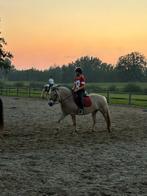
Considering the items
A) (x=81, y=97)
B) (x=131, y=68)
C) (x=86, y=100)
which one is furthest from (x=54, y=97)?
(x=131, y=68)

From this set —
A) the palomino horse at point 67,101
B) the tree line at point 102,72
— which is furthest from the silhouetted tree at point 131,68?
the palomino horse at point 67,101

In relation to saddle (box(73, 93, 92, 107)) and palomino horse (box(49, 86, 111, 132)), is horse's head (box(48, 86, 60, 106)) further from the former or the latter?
saddle (box(73, 93, 92, 107))

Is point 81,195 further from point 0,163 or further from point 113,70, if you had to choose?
point 113,70

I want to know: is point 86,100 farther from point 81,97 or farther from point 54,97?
point 54,97


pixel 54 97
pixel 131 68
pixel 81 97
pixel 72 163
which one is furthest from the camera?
pixel 131 68

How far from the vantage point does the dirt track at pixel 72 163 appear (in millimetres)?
8359

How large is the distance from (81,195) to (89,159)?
3617 millimetres

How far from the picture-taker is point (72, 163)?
35.6ft

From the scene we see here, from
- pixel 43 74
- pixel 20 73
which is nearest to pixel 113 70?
pixel 43 74

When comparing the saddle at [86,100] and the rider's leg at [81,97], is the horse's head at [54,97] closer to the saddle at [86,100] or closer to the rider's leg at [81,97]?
the saddle at [86,100]

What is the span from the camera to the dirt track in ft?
27.4

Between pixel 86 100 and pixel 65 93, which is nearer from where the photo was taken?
pixel 65 93

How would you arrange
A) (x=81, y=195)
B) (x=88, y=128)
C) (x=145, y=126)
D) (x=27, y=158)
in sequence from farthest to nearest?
(x=145, y=126) → (x=88, y=128) → (x=27, y=158) → (x=81, y=195)

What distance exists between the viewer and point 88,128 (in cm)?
1938
